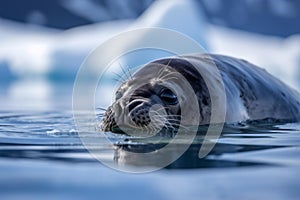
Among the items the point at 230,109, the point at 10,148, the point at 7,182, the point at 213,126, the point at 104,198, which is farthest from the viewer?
the point at 230,109

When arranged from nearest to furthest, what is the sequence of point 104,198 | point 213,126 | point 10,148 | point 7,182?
point 104,198
point 7,182
point 10,148
point 213,126

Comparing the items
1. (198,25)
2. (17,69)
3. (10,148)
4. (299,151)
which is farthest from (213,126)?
(17,69)

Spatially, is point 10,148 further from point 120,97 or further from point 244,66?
point 244,66

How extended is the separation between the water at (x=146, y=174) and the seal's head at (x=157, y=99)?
311 millimetres

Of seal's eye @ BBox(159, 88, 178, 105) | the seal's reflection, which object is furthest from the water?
seal's eye @ BBox(159, 88, 178, 105)

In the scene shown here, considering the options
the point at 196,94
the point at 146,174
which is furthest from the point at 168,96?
the point at 146,174

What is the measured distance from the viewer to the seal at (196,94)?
312cm

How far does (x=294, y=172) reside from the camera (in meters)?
1.90

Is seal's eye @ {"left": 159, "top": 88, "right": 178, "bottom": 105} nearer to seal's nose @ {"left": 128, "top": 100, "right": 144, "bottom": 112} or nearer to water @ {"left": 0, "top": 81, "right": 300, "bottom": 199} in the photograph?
seal's nose @ {"left": 128, "top": 100, "right": 144, "bottom": 112}

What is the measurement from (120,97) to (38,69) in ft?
46.4

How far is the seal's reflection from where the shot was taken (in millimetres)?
1981

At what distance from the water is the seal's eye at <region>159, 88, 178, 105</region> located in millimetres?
631

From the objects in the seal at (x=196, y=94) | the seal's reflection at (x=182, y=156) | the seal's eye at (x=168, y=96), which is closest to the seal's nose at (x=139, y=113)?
the seal at (x=196, y=94)

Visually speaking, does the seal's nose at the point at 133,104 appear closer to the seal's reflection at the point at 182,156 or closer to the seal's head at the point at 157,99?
the seal's head at the point at 157,99
